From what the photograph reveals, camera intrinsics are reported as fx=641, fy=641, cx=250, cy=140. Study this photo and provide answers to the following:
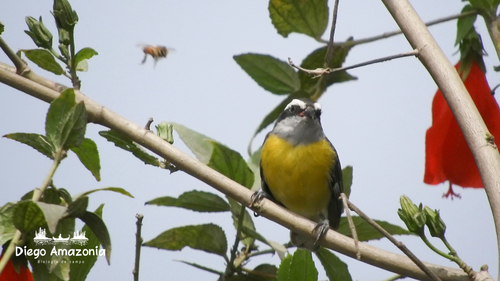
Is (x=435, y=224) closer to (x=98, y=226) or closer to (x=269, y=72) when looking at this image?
(x=98, y=226)

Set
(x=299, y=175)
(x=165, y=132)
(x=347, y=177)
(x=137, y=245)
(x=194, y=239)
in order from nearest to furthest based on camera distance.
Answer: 1. (x=137, y=245)
2. (x=165, y=132)
3. (x=194, y=239)
4. (x=347, y=177)
5. (x=299, y=175)

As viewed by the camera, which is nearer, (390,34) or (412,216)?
(412,216)

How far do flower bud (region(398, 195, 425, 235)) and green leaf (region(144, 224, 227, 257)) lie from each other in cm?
68

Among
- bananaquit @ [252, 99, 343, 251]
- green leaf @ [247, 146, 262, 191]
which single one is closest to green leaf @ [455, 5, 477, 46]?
green leaf @ [247, 146, 262, 191]

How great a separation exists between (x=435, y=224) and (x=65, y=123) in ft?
2.95

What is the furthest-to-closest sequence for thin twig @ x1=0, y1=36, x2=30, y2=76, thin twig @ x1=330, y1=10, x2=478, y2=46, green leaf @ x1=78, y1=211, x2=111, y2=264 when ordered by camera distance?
thin twig @ x1=330, y1=10, x2=478, y2=46 → thin twig @ x1=0, y1=36, x2=30, y2=76 → green leaf @ x1=78, y1=211, x2=111, y2=264

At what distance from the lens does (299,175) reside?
315cm

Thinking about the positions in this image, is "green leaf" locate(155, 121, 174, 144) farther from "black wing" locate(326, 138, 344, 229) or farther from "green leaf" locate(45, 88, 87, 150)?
"black wing" locate(326, 138, 344, 229)

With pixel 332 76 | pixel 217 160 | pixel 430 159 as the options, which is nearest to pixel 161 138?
pixel 217 160

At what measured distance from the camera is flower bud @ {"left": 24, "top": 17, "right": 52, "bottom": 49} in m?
1.64

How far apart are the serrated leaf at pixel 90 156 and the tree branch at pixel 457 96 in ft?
2.87

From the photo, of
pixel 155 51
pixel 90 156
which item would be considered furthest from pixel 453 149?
pixel 155 51

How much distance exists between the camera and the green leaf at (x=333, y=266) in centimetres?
206

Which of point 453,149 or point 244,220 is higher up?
point 453,149
